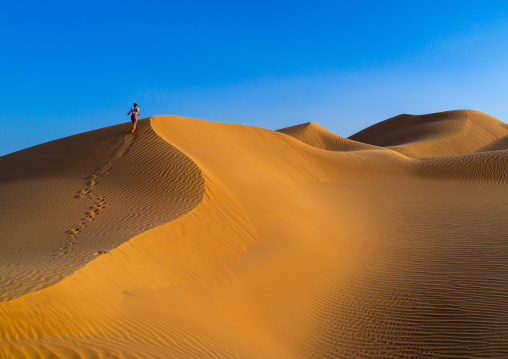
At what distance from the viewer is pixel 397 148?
3806 centimetres

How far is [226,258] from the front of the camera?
9.38 m

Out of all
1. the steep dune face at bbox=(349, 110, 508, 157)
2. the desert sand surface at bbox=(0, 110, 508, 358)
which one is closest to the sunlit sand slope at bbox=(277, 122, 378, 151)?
the steep dune face at bbox=(349, 110, 508, 157)

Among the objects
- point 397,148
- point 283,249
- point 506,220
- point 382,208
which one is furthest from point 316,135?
point 283,249

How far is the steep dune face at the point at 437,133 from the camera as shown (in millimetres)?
41009

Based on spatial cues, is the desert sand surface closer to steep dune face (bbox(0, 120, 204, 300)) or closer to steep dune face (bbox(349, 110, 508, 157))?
steep dune face (bbox(0, 120, 204, 300))

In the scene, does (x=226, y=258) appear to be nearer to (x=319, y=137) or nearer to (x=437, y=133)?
(x=319, y=137)

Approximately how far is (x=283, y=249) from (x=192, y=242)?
2.55m

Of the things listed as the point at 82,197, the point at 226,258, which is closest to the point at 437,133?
the point at 226,258

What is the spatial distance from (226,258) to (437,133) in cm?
4351

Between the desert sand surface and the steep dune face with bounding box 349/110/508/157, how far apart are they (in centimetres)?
2269

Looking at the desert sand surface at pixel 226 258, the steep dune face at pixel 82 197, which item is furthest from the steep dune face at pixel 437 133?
the steep dune face at pixel 82 197

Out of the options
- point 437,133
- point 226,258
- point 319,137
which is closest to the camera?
point 226,258

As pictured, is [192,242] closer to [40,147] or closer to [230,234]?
[230,234]

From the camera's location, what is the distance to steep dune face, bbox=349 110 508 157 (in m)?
41.0
